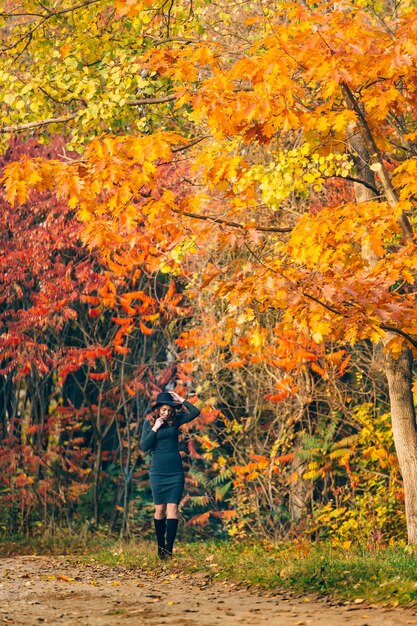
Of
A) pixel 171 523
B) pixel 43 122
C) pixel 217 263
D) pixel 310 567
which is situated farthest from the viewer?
pixel 217 263

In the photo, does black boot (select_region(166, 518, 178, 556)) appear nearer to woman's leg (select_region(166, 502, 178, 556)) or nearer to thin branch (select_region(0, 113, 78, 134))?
woman's leg (select_region(166, 502, 178, 556))

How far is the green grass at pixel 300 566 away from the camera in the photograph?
7961mm

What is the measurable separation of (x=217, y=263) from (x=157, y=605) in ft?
23.5

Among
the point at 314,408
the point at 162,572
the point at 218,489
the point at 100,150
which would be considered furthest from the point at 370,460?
the point at 100,150

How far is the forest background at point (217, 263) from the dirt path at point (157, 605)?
87.5 inches

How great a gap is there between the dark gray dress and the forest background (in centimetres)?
177

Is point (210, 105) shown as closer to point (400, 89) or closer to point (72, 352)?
point (400, 89)

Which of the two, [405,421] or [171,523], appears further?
[171,523]

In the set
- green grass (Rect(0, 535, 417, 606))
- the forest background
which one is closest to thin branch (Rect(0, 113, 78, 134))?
the forest background

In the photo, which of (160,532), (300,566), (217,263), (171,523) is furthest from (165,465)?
(217,263)

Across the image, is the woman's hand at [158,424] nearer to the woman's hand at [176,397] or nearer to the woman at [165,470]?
the woman at [165,470]

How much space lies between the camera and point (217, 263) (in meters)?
14.7

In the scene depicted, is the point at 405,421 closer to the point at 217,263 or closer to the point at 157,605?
the point at 157,605

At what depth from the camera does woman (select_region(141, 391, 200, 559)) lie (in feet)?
37.7
